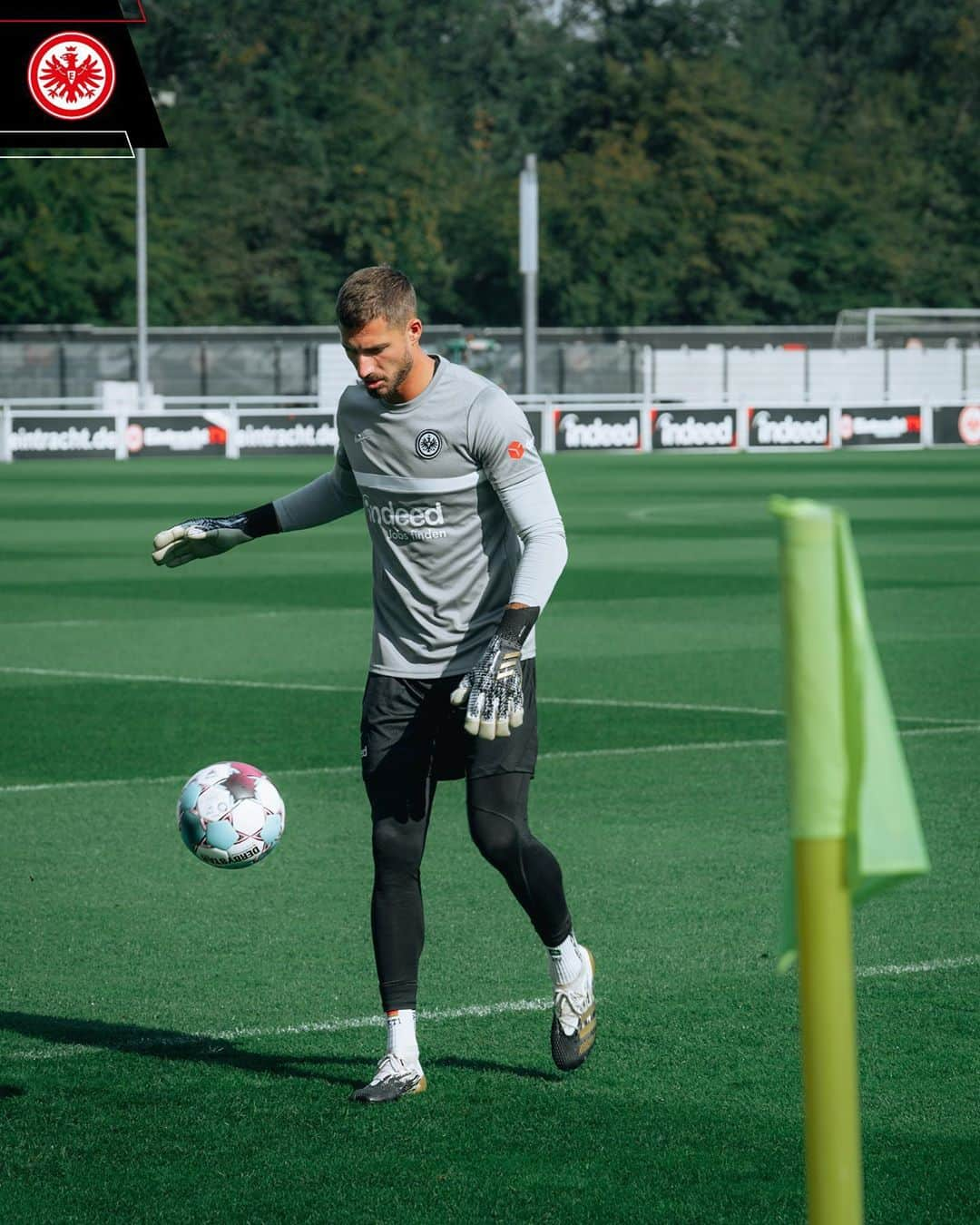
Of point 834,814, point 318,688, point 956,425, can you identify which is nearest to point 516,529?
point 834,814

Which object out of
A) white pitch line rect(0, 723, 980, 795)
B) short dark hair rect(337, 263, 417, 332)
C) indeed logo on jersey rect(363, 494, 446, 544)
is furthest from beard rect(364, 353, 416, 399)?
white pitch line rect(0, 723, 980, 795)

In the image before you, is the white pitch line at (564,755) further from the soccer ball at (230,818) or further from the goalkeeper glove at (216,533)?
the goalkeeper glove at (216,533)

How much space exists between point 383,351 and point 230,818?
160cm

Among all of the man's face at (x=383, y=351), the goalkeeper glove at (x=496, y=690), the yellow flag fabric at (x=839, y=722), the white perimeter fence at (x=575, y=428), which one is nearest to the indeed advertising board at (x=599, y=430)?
the white perimeter fence at (x=575, y=428)

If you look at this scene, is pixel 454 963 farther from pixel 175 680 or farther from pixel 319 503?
pixel 175 680

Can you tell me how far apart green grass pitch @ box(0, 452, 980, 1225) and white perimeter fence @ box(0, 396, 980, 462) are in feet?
77.6

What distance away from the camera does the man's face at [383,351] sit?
5.74 meters

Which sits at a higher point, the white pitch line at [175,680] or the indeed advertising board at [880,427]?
the indeed advertising board at [880,427]

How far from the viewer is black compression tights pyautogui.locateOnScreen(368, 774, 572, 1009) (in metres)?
6.00

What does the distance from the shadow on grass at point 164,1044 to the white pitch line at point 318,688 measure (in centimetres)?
671

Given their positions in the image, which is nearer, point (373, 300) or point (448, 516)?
point (373, 300)

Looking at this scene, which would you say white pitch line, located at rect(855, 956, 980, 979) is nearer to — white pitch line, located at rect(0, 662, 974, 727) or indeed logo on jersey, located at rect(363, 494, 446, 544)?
indeed logo on jersey, located at rect(363, 494, 446, 544)

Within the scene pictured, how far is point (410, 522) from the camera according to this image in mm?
6035

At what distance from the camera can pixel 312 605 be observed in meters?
18.9
